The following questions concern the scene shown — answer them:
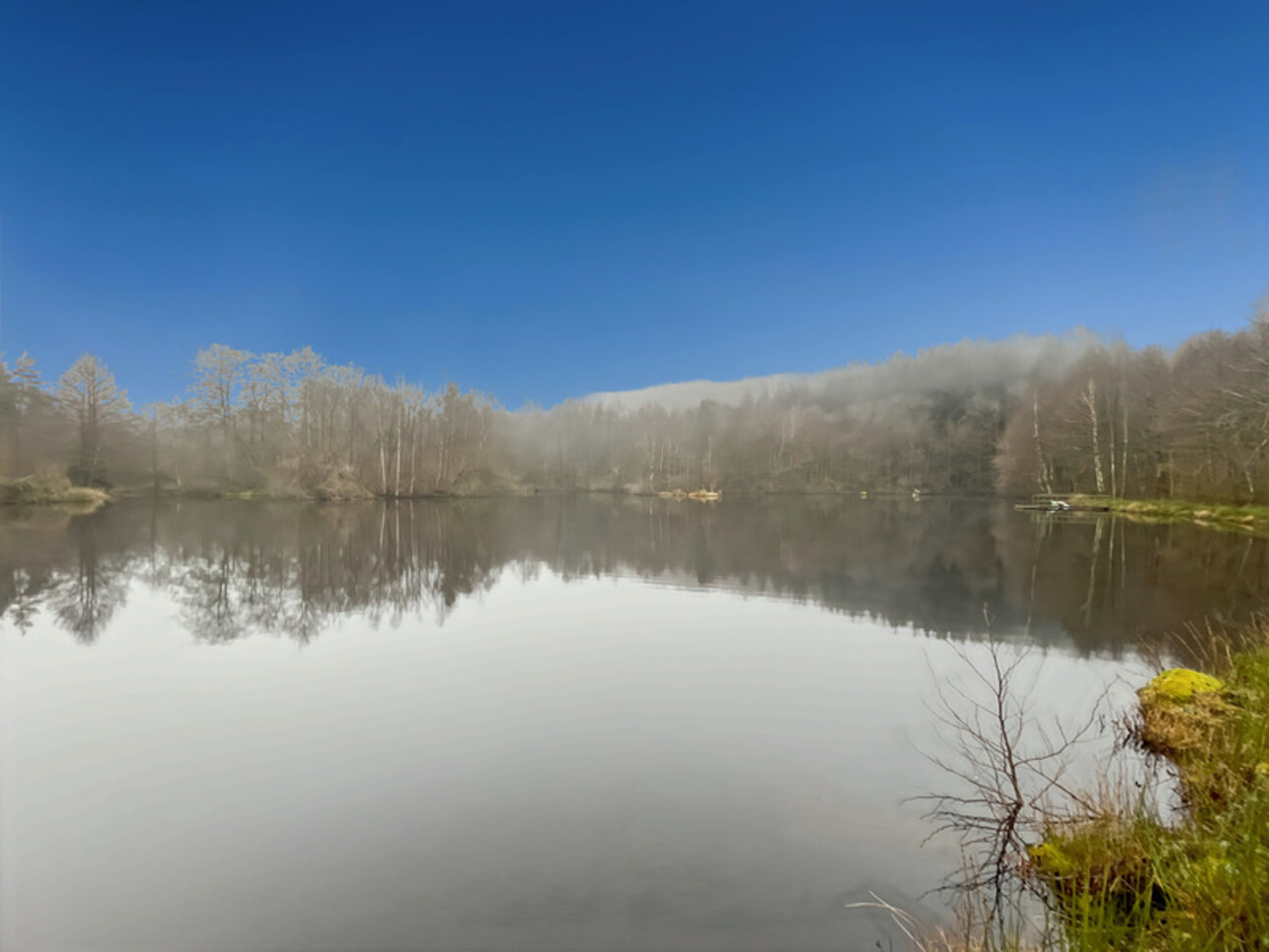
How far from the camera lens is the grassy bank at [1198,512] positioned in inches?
1155

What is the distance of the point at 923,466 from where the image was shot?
88.6m

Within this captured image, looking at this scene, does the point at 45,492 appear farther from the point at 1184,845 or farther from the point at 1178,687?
the point at 1184,845

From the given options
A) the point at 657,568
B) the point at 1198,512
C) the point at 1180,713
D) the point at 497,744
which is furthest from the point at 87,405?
the point at 1198,512

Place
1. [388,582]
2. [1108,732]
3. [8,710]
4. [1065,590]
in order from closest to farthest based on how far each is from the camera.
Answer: [1108,732] → [8,710] → [1065,590] → [388,582]

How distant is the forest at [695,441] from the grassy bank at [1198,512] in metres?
1.13

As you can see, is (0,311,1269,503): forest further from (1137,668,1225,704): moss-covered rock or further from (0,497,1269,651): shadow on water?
(1137,668,1225,704): moss-covered rock

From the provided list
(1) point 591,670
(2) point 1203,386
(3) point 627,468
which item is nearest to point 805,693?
(1) point 591,670

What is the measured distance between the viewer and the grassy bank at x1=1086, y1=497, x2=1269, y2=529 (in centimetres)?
2933

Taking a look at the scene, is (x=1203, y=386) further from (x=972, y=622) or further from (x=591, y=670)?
(x=591, y=670)

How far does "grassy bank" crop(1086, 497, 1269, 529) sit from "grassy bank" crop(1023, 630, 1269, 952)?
1142 inches

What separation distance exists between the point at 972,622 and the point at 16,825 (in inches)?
475

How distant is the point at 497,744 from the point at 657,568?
11958 mm

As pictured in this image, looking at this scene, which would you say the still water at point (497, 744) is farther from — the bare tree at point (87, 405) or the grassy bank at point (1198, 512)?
the bare tree at point (87, 405)

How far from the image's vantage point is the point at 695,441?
9419 cm
